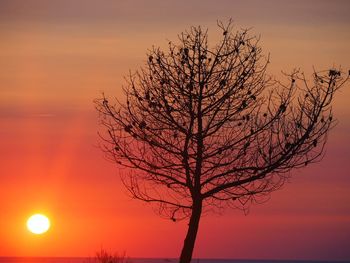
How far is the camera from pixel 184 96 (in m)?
36.7

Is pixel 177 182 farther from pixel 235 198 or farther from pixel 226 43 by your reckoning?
pixel 226 43

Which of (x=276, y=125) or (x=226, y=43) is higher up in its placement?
(x=226, y=43)

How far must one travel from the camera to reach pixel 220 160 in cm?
3694

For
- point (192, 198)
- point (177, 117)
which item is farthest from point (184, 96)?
point (192, 198)

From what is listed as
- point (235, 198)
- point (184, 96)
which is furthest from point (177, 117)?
point (235, 198)

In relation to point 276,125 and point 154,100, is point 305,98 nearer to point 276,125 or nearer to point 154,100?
point 276,125

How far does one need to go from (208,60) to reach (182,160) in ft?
9.80

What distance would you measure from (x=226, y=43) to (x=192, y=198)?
4609mm

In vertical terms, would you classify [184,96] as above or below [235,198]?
above

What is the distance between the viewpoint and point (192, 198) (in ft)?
122

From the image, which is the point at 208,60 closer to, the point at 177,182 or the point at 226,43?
the point at 226,43

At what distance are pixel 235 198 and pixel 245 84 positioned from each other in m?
3.42

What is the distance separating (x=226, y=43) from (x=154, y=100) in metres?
2.66

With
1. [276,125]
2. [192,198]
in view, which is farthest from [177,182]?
[276,125]
